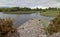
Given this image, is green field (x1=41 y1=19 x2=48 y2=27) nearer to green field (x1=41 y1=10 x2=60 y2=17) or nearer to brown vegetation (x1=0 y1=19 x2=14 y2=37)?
green field (x1=41 y1=10 x2=60 y2=17)

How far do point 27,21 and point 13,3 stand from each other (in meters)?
0.51

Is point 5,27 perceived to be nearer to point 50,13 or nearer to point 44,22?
point 44,22

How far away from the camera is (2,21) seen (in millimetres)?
3680

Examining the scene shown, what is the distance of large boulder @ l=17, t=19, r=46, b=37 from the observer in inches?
Result: 143

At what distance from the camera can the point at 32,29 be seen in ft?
11.9

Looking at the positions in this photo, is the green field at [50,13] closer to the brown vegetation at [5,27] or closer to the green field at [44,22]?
the green field at [44,22]

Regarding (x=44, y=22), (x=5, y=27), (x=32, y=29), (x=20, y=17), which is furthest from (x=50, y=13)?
(x=5, y=27)

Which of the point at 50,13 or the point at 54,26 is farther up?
the point at 50,13

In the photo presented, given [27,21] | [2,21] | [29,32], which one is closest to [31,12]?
[27,21]

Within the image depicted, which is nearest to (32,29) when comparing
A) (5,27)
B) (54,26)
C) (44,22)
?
(44,22)

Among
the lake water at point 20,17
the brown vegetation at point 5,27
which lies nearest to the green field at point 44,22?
the lake water at point 20,17

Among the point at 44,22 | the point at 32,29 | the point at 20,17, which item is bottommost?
the point at 32,29

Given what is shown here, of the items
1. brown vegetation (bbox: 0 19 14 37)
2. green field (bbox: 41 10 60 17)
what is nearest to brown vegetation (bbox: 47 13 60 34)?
green field (bbox: 41 10 60 17)

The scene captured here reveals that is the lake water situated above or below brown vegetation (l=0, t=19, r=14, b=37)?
above
